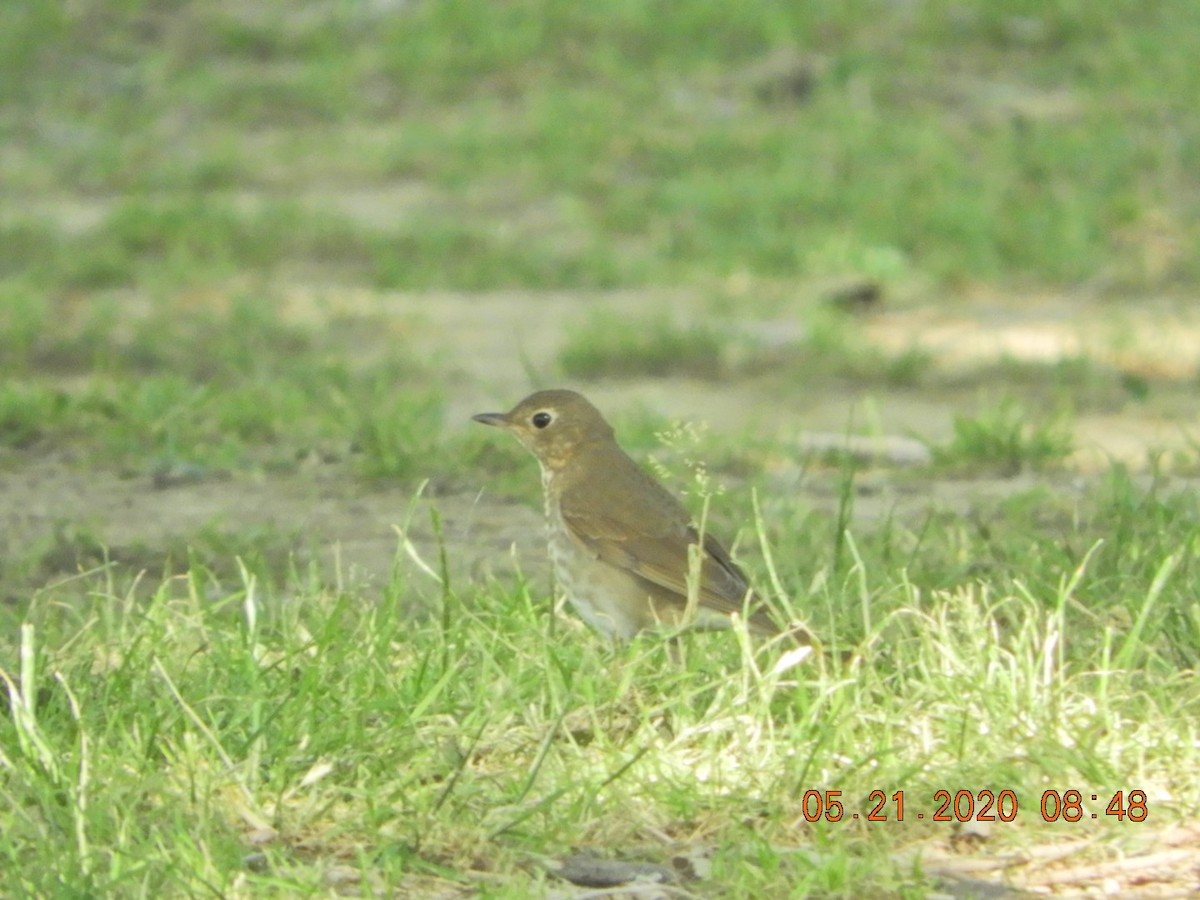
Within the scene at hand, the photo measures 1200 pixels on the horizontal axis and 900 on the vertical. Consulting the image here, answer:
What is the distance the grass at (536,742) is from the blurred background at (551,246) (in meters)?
1.57

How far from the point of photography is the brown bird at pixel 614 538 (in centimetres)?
466

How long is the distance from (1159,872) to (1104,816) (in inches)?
6.2

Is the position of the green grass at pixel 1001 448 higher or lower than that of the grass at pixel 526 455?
lower

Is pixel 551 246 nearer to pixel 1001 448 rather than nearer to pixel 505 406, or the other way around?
pixel 505 406

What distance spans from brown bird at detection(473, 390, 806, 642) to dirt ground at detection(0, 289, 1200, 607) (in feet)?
1.04

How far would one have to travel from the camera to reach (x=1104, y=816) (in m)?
3.76

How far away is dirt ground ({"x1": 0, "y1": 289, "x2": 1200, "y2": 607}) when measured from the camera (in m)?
6.04

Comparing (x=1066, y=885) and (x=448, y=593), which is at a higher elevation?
(x=448, y=593)

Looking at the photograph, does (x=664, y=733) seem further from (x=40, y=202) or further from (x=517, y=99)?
(x=517, y=99)

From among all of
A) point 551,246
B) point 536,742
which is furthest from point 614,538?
point 551,246

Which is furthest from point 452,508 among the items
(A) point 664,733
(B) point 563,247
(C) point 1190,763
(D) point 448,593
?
(B) point 563,247

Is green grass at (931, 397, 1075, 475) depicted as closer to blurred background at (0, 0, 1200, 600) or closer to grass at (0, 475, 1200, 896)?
blurred background at (0, 0, 1200, 600)

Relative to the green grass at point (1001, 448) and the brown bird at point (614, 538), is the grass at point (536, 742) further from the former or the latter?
the green grass at point (1001, 448)
